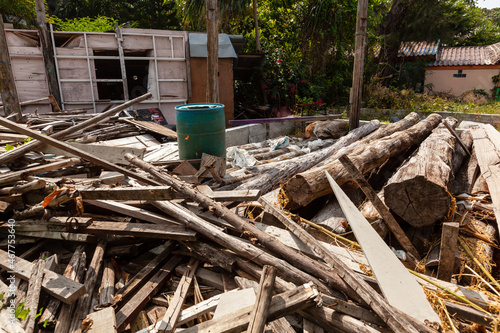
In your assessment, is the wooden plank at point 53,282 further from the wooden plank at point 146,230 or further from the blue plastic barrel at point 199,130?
the blue plastic barrel at point 199,130

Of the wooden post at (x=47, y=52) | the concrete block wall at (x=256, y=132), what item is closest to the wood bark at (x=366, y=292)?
the concrete block wall at (x=256, y=132)

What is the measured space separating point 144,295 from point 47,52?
10078 millimetres

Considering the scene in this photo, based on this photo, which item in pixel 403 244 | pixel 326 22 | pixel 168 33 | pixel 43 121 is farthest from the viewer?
pixel 326 22

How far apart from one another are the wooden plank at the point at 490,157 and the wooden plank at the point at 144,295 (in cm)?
326

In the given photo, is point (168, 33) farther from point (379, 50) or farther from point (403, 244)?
point (379, 50)

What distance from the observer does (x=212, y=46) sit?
Answer: 23.2 ft

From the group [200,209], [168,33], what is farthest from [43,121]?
[200,209]

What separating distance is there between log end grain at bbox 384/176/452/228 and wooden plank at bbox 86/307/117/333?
2.84 m

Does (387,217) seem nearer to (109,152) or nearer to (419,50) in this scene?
(109,152)

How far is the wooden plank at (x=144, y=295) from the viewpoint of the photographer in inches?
93.7

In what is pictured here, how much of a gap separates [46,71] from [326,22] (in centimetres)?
1158

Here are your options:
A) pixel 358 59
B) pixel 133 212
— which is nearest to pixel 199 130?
pixel 133 212

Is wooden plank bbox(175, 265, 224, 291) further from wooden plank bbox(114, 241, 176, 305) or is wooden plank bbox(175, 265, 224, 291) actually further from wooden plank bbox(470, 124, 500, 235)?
wooden plank bbox(470, 124, 500, 235)

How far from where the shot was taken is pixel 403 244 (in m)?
3.22
